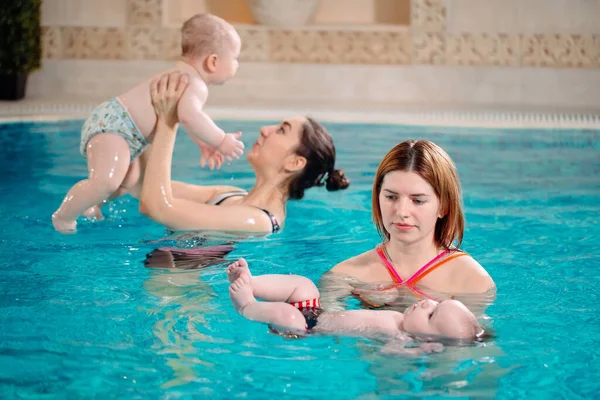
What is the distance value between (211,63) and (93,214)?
3.52ft

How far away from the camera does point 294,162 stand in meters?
4.36

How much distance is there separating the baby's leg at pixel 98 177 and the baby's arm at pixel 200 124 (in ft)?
1.12

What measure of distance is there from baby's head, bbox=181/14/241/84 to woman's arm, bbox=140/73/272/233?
142mm

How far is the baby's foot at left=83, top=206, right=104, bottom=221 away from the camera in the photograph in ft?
15.5

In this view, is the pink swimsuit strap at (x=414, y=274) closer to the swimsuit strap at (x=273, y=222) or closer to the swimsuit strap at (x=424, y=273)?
the swimsuit strap at (x=424, y=273)

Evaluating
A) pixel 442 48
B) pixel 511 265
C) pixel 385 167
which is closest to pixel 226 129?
pixel 442 48

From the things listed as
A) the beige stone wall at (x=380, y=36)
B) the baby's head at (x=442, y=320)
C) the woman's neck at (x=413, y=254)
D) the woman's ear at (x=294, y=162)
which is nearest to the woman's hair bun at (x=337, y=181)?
the woman's ear at (x=294, y=162)

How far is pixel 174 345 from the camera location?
285cm

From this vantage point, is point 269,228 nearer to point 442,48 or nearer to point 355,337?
point 355,337

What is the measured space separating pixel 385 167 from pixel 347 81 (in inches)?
304

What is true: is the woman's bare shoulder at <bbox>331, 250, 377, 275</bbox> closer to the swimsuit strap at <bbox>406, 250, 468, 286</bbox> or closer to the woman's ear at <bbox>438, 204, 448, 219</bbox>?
the swimsuit strap at <bbox>406, 250, 468, 286</bbox>

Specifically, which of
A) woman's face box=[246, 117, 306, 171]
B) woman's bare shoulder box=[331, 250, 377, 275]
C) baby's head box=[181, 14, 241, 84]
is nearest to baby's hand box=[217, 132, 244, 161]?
woman's face box=[246, 117, 306, 171]

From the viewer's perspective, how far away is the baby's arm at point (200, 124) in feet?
13.7

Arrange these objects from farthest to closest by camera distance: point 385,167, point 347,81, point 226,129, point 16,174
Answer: point 347,81 < point 226,129 < point 16,174 < point 385,167
